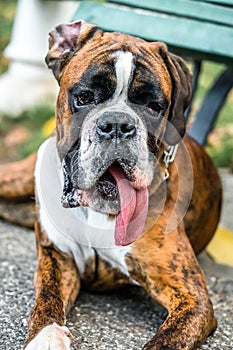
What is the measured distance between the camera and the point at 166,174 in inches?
145

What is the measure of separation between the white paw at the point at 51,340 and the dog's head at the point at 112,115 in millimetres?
514

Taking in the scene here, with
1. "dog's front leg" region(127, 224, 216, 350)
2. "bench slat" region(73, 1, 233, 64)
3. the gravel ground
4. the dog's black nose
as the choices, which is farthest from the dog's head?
"bench slat" region(73, 1, 233, 64)

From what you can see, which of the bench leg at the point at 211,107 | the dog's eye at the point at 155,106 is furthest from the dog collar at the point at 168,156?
the bench leg at the point at 211,107

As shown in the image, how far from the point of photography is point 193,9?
15.3ft

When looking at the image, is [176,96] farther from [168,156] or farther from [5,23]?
[5,23]

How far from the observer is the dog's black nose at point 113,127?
3221 mm

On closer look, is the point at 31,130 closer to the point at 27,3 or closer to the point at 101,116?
the point at 27,3

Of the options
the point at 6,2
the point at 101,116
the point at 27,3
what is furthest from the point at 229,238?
the point at 6,2

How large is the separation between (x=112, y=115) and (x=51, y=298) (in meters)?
0.81

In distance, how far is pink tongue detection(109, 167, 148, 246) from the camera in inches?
130

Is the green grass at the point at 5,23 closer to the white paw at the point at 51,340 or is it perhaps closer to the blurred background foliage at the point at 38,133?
the blurred background foliage at the point at 38,133

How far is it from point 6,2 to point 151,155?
7.81 m

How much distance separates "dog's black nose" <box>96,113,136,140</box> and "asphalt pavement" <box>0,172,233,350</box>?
83 cm

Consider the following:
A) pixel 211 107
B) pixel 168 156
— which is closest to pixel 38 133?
pixel 211 107
